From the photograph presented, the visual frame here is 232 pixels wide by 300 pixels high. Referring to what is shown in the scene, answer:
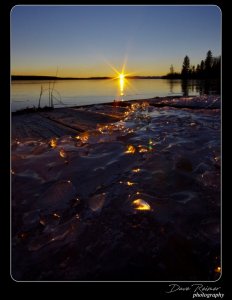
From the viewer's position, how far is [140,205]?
217cm

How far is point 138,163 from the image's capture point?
322 cm

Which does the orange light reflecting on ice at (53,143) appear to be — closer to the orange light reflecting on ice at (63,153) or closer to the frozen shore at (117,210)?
the frozen shore at (117,210)

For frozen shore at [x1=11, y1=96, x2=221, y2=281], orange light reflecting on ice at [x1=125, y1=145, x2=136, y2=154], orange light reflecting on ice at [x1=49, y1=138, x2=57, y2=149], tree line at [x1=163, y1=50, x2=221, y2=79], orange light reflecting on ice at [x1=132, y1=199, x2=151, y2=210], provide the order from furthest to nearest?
tree line at [x1=163, y1=50, x2=221, y2=79]
orange light reflecting on ice at [x1=49, y1=138, x2=57, y2=149]
orange light reflecting on ice at [x1=125, y1=145, x2=136, y2=154]
orange light reflecting on ice at [x1=132, y1=199, x2=151, y2=210]
frozen shore at [x1=11, y1=96, x2=221, y2=281]

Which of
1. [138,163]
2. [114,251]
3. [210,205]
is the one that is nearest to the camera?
[114,251]

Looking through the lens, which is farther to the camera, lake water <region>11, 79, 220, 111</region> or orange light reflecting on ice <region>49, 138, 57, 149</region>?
lake water <region>11, 79, 220, 111</region>

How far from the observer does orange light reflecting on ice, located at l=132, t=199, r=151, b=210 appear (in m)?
2.13

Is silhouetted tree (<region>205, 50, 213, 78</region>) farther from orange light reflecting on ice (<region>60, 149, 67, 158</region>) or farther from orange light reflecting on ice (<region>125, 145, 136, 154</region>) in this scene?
orange light reflecting on ice (<region>60, 149, 67, 158</region>)

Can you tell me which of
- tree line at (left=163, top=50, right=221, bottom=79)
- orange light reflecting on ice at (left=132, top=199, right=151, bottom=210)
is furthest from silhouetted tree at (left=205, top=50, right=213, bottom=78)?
orange light reflecting on ice at (left=132, top=199, right=151, bottom=210)

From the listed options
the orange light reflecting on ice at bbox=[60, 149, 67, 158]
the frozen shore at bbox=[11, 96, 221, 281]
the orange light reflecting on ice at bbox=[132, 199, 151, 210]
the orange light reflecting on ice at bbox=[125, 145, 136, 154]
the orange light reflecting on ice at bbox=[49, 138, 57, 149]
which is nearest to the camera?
the frozen shore at bbox=[11, 96, 221, 281]

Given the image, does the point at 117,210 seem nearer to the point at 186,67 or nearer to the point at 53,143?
the point at 53,143

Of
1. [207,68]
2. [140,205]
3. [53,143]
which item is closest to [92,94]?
[53,143]
